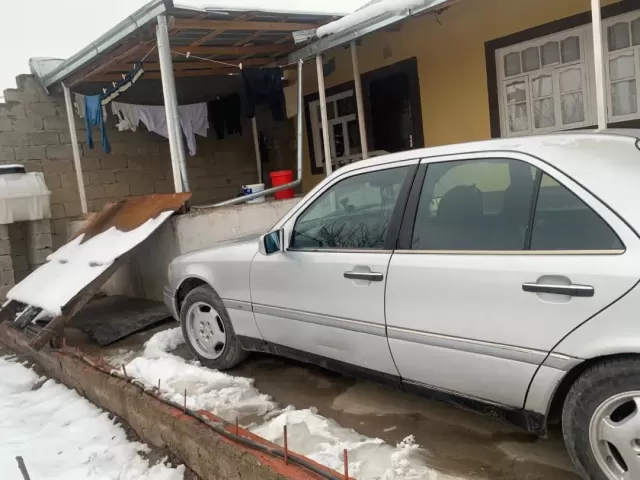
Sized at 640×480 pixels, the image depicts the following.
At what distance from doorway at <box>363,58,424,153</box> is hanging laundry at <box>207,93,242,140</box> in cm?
252

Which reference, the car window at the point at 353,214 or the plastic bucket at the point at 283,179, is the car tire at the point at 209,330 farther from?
the plastic bucket at the point at 283,179

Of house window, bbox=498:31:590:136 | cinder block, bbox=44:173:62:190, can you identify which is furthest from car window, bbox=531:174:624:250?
cinder block, bbox=44:173:62:190

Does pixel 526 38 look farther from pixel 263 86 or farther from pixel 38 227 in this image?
pixel 38 227

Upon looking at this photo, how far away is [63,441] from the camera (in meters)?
4.01

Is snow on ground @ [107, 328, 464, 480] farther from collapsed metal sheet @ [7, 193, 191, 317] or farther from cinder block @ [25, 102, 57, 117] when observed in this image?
cinder block @ [25, 102, 57, 117]

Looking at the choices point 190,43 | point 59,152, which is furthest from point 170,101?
point 59,152

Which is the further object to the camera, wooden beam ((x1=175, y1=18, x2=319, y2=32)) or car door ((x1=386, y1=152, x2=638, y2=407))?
wooden beam ((x1=175, y1=18, x2=319, y2=32))

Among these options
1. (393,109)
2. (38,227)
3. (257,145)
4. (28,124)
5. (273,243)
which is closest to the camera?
(273,243)

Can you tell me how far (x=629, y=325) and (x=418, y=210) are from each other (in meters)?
1.24

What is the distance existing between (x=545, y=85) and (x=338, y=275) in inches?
193

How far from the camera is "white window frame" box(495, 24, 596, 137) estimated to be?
6.40 metres

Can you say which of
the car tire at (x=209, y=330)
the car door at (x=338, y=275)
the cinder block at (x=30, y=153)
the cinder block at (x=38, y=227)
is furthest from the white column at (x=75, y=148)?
the car door at (x=338, y=275)

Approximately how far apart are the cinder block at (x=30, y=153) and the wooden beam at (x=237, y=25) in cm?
399

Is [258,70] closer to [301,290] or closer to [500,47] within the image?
[500,47]
